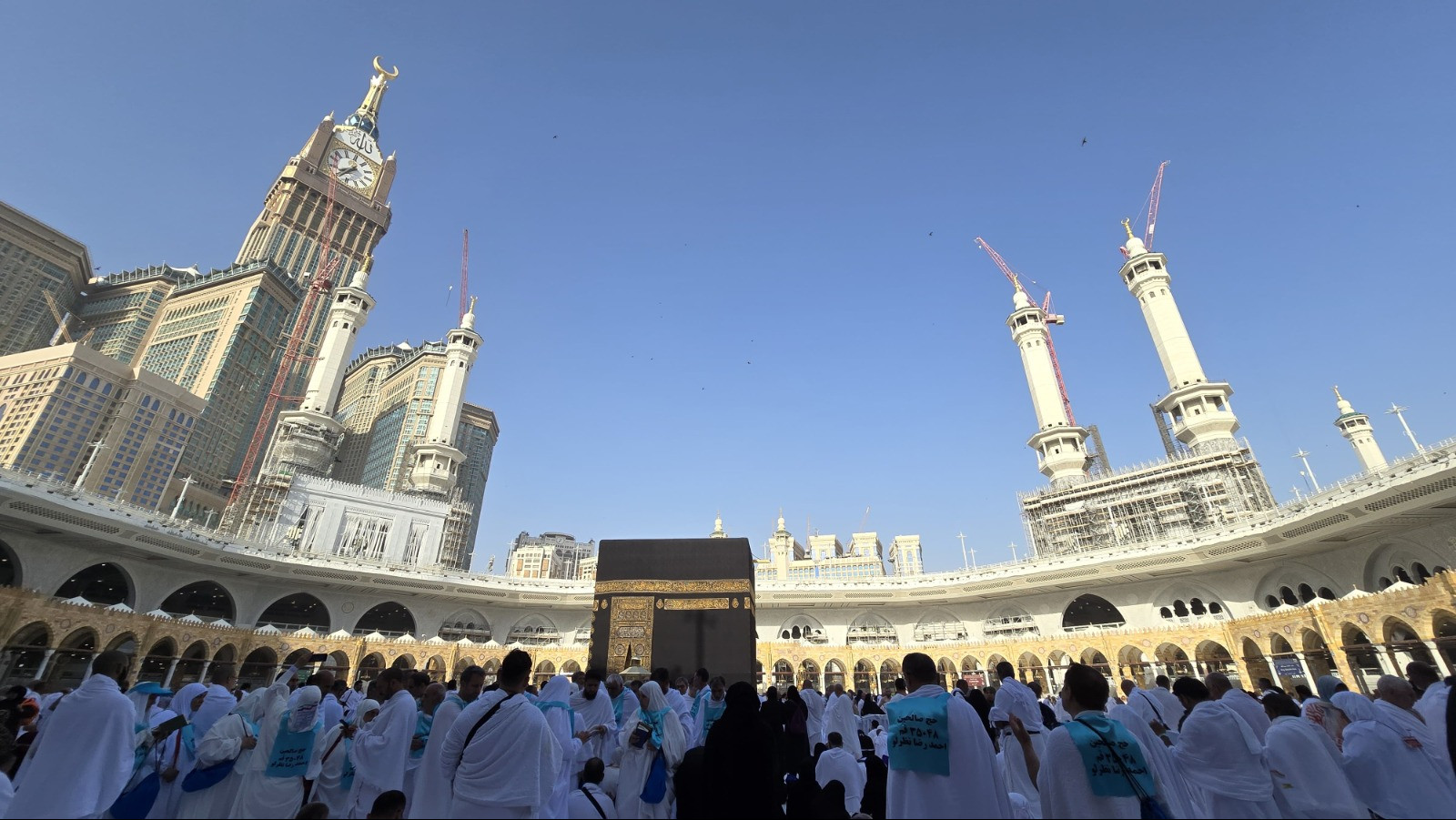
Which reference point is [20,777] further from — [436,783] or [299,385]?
[299,385]

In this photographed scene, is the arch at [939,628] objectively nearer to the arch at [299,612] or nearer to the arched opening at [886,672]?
the arched opening at [886,672]

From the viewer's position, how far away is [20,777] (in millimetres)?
3387

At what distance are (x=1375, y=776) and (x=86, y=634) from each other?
31.0 meters

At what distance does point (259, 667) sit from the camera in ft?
84.4

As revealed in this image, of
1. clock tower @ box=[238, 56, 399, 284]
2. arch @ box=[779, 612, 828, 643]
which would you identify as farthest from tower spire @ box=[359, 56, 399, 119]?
arch @ box=[779, 612, 828, 643]

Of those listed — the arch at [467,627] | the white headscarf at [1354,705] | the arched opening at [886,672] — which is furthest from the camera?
the arch at [467,627]

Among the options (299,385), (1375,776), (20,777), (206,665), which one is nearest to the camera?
(20,777)

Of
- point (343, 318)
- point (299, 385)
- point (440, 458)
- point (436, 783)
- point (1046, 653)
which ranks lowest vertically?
point (436, 783)

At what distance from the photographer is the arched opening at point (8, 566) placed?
66.0 feet

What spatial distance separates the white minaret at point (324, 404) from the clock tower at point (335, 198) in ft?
82.3

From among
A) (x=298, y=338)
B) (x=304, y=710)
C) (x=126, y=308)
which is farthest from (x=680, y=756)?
(x=126, y=308)

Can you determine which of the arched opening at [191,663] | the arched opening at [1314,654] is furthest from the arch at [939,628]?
the arched opening at [191,663]

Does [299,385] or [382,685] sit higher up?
[299,385]

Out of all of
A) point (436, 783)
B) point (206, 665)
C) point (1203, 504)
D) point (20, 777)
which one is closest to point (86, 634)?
point (206, 665)
